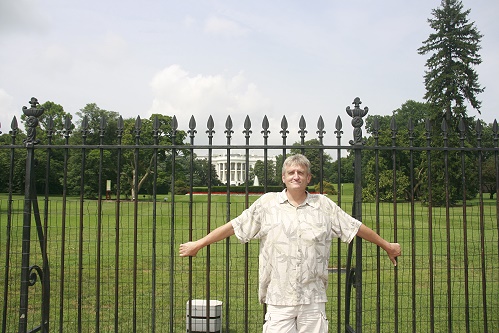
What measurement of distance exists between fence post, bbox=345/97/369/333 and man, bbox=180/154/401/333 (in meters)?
0.62

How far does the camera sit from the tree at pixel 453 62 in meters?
34.5

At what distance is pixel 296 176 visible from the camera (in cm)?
354

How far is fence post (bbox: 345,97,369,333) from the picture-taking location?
14.1 feet

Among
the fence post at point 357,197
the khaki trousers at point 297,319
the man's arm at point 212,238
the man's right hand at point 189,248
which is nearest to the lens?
the khaki trousers at point 297,319

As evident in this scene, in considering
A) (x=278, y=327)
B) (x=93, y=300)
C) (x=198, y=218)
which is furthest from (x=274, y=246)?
(x=198, y=218)

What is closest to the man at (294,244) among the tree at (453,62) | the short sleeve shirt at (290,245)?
the short sleeve shirt at (290,245)

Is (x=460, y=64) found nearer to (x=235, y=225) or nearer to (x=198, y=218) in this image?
(x=198, y=218)

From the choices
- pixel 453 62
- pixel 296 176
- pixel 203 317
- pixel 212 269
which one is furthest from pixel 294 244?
pixel 453 62

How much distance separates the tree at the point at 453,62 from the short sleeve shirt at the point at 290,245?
115 ft

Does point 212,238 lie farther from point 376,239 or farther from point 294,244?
point 376,239

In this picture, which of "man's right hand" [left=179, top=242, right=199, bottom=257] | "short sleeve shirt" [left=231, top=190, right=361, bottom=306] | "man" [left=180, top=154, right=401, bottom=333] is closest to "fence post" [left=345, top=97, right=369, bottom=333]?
"man" [left=180, top=154, right=401, bottom=333]

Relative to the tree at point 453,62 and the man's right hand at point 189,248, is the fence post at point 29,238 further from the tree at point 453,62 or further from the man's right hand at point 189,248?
the tree at point 453,62

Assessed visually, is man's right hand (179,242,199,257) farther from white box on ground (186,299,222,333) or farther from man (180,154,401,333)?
white box on ground (186,299,222,333)

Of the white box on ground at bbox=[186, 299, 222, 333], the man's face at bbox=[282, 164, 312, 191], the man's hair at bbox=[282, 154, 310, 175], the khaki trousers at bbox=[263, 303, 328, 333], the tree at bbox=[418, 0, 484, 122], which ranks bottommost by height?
the white box on ground at bbox=[186, 299, 222, 333]
